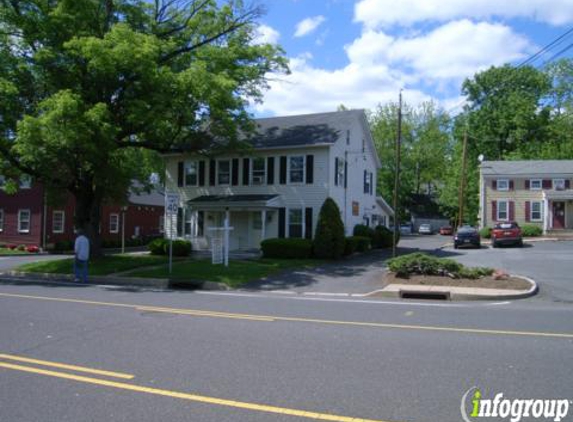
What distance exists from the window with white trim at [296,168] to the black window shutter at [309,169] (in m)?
0.33

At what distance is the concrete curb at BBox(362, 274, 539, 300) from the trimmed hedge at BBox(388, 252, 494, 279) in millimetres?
1352

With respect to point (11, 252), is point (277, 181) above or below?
above

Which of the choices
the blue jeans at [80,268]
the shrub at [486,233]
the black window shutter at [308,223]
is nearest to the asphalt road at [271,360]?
the blue jeans at [80,268]

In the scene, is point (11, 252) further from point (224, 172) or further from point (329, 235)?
point (329, 235)

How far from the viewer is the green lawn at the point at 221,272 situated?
16.9m

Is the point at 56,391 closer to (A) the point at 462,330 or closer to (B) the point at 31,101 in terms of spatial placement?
(A) the point at 462,330

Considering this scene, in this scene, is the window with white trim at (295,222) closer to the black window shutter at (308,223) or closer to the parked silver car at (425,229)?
the black window shutter at (308,223)

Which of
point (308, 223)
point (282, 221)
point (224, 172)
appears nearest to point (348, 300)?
point (308, 223)

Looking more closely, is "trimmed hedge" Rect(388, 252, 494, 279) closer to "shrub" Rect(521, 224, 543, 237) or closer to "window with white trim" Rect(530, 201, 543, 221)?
"shrub" Rect(521, 224, 543, 237)

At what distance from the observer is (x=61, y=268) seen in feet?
66.8

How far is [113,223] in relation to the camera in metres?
42.1

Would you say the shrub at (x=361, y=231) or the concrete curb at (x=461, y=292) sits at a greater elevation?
the shrub at (x=361, y=231)

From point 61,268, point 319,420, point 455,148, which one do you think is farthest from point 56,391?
point 455,148

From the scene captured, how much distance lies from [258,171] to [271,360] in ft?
72.9
